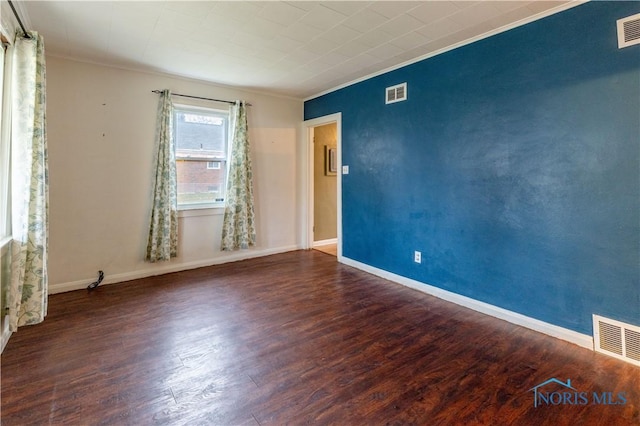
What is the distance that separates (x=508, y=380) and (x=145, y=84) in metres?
4.52

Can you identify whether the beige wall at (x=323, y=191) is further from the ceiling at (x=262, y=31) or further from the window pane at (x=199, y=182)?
the ceiling at (x=262, y=31)

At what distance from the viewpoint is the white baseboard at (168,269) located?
10.8ft

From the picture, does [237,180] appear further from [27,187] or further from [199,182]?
[27,187]

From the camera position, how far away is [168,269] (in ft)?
13.0

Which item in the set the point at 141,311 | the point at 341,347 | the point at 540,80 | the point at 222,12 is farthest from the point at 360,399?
the point at 222,12

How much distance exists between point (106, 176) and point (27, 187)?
1.31m

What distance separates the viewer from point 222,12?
7.54 ft

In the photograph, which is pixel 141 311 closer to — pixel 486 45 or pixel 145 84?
pixel 145 84

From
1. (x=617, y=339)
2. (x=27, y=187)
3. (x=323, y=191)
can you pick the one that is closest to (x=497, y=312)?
(x=617, y=339)

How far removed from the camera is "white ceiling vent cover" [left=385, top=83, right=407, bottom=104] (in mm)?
3390

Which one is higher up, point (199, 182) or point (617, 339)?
point (199, 182)

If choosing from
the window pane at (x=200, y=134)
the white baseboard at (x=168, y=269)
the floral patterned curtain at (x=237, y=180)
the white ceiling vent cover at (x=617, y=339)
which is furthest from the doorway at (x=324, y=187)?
the white ceiling vent cover at (x=617, y=339)

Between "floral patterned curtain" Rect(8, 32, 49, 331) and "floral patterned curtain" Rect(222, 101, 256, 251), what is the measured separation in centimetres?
213

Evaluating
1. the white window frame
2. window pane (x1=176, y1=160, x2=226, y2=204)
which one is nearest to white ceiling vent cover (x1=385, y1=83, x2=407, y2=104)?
window pane (x1=176, y1=160, x2=226, y2=204)
